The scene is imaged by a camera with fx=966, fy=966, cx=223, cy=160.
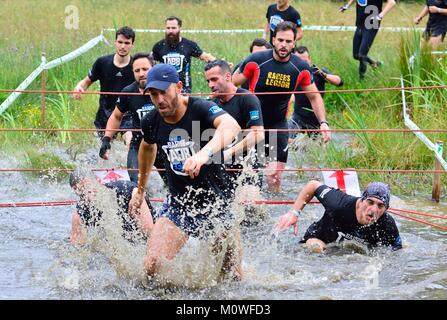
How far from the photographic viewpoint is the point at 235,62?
15.4 m

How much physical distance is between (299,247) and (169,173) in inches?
79.3

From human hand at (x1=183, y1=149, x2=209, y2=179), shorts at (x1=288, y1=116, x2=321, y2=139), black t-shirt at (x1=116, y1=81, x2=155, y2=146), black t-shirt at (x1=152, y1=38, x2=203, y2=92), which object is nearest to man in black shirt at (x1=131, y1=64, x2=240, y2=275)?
human hand at (x1=183, y1=149, x2=209, y2=179)

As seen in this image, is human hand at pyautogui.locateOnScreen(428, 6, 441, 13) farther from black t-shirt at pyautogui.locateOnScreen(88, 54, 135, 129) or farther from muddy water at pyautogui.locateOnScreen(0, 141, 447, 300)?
muddy water at pyautogui.locateOnScreen(0, 141, 447, 300)

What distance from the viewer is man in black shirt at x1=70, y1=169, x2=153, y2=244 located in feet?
26.6

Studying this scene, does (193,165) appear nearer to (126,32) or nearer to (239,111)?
(239,111)

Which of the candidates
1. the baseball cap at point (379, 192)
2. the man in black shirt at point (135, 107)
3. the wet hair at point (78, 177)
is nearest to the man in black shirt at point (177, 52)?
the man in black shirt at point (135, 107)

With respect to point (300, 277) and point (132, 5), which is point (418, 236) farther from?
point (132, 5)

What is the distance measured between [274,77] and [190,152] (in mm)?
3295

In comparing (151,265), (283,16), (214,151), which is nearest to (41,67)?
(283,16)

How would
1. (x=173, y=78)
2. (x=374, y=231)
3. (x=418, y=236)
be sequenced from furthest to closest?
1. (x=418, y=236)
2. (x=374, y=231)
3. (x=173, y=78)

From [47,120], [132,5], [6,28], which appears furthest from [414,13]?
[47,120]

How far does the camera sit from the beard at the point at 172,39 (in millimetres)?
12703
